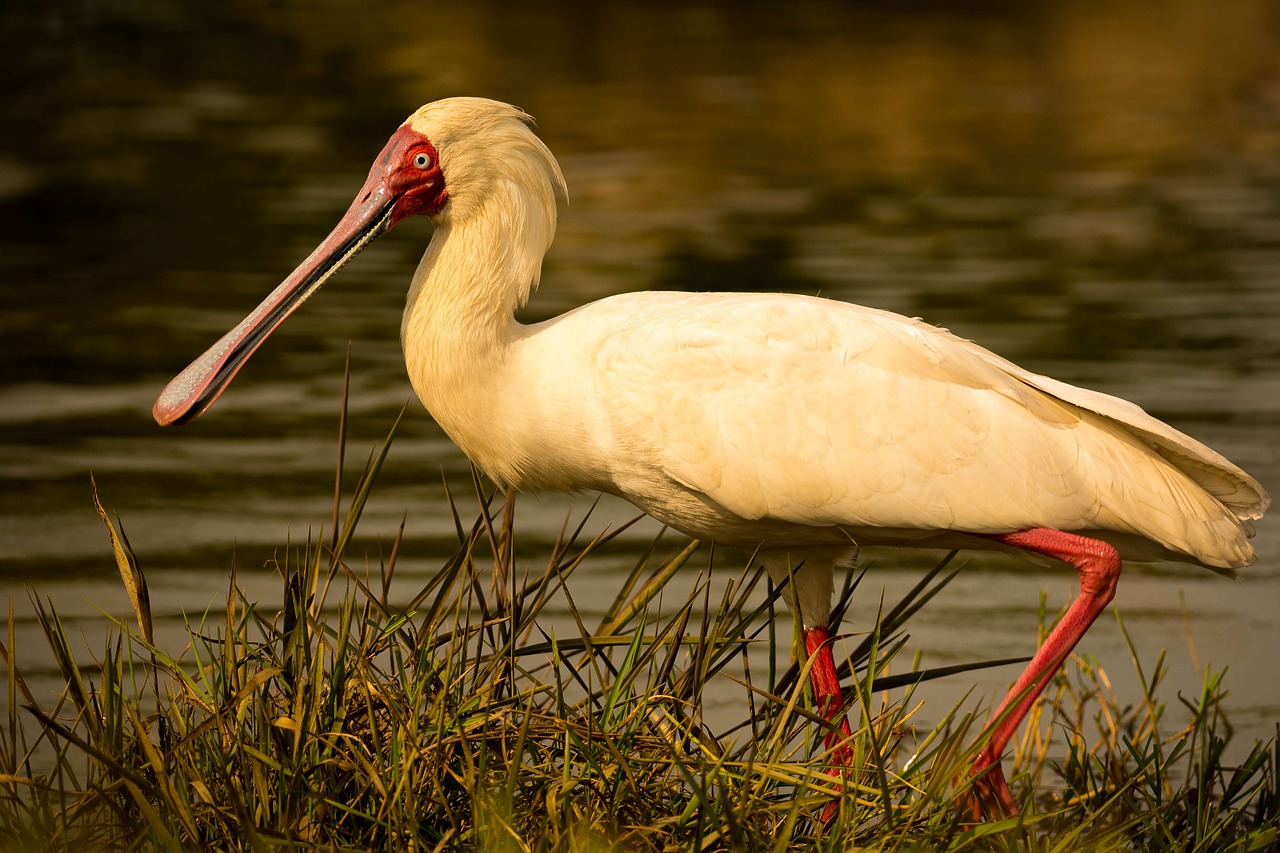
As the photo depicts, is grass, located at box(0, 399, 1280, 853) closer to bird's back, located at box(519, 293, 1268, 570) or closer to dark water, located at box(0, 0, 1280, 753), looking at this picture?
bird's back, located at box(519, 293, 1268, 570)

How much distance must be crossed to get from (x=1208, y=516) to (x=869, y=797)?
4.98 feet

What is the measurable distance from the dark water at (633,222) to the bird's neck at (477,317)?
224cm

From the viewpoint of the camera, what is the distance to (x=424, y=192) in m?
5.57

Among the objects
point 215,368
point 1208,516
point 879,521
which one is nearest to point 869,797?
point 879,521

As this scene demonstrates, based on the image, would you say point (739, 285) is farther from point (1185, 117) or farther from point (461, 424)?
point (1185, 117)

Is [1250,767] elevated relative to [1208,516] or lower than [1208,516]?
lower

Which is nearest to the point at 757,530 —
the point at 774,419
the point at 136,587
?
the point at 774,419

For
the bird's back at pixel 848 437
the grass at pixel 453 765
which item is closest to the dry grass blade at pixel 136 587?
the grass at pixel 453 765

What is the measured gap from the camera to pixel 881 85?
22.6 m

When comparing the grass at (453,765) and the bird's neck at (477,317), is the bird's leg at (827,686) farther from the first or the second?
the bird's neck at (477,317)

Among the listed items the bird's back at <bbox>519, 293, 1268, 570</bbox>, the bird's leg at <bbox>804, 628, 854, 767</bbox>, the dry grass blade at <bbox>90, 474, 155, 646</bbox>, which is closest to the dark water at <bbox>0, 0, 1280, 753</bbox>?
the bird's leg at <bbox>804, 628, 854, 767</bbox>

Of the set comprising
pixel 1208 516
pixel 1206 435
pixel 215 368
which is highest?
pixel 215 368

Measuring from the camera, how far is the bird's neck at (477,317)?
5438 millimetres

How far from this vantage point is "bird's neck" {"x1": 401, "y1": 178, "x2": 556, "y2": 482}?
17.8 feet
